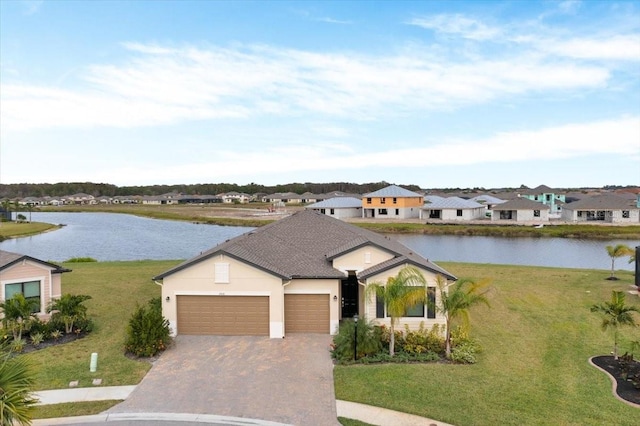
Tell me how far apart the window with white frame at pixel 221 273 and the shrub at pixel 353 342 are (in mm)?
4985

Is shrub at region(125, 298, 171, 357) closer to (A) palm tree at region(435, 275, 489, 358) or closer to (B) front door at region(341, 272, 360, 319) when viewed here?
(B) front door at region(341, 272, 360, 319)

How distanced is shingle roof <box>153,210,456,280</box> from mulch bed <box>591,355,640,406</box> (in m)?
5.50

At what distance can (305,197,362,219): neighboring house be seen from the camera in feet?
290

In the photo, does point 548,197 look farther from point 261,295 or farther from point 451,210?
point 261,295

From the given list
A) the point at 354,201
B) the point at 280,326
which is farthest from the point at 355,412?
the point at 354,201

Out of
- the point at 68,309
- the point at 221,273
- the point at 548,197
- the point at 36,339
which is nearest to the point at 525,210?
the point at 548,197

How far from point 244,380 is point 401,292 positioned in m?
5.83

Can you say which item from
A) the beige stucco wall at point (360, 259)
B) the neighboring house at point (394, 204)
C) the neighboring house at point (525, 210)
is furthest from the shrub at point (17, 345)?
the neighboring house at point (525, 210)

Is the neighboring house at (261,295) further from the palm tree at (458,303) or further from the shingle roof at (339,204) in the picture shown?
the shingle roof at (339,204)

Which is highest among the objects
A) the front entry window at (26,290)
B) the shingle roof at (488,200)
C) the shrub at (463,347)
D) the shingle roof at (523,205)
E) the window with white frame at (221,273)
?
the shingle roof at (488,200)

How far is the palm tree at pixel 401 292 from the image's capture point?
51.8ft

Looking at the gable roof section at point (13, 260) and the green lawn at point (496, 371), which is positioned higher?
the gable roof section at point (13, 260)

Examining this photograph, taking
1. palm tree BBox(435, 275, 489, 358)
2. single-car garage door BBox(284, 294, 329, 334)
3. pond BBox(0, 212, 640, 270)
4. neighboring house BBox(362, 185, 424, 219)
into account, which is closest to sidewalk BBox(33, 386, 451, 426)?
palm tree BBox(435, 275, 489, 358)

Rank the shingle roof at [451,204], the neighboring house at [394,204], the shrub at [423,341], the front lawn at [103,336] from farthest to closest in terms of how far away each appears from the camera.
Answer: the neighboring house at [394,204], the shingle roof at [451,204], the shrub at [423,341], the front lawn at [103,336]
